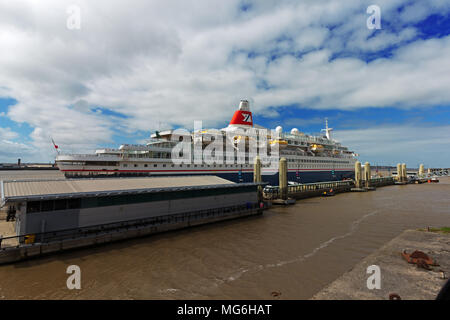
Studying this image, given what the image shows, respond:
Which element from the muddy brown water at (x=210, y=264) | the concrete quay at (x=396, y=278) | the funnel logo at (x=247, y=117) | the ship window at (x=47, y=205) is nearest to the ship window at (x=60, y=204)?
the ship window at (x=47, y=205)

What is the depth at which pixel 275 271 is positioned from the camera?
10523mm

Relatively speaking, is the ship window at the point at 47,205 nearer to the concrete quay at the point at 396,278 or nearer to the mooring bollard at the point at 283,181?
the concrete quay at the point at 396,278

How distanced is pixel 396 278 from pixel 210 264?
7653mm

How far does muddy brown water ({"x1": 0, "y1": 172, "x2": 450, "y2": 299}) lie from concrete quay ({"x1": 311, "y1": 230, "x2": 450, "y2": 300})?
4.61 ft

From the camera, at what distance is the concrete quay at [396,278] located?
22.9 feet

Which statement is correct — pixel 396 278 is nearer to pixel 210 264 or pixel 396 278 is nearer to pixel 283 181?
pixel 210 264

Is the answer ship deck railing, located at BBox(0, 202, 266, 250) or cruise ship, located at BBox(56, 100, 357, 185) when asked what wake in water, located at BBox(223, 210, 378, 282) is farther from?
cruise ship, located at BBox(56, 100, 357, 185)

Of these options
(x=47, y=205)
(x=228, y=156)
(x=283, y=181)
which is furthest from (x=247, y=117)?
(x=47, y=205)

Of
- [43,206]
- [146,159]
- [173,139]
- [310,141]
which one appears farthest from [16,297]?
[310,141]

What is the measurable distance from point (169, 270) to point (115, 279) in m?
2.29

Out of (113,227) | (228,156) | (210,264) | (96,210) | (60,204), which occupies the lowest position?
(210,264)

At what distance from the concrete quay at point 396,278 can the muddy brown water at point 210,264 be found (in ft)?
4.61

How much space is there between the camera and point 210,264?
1147cm
